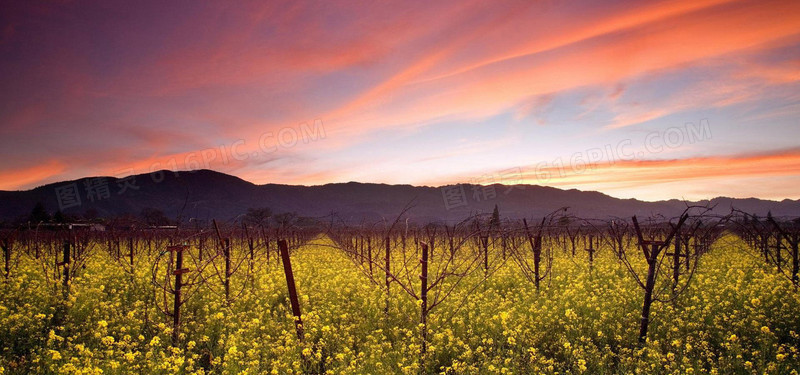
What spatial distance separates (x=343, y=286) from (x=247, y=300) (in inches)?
120

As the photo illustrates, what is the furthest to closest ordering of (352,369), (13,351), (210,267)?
(210,267) < (13,351) < (352,369)

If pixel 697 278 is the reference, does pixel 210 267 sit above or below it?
above

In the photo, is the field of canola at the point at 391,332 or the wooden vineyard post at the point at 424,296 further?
the wooden vineyard post at the point at 424,296

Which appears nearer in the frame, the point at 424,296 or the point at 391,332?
the point at 424,296

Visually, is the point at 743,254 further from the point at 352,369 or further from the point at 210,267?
the point at 210,267

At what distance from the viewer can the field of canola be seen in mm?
7336

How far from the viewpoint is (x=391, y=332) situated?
32.4 ft

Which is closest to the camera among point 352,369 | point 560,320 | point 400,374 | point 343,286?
point 352,369

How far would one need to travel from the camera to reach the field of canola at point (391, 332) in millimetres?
7336

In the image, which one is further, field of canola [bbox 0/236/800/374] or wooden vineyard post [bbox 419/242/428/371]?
wooden vineyard post [bbox 419/242/428/371]

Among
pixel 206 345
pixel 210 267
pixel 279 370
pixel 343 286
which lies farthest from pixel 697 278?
pixel 210 267

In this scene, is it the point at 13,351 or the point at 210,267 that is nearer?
the point at 13,351

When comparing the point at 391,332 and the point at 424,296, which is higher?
the point at 424,296

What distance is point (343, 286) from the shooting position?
1399cm
